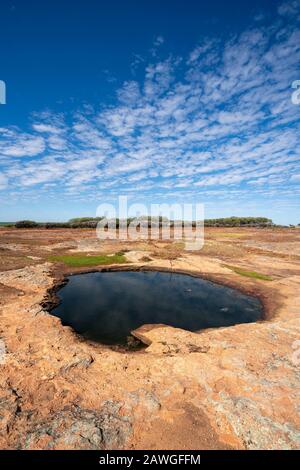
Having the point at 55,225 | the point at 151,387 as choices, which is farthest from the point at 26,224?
the point at 151,387

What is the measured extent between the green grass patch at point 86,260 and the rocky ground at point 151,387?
35.7 feet

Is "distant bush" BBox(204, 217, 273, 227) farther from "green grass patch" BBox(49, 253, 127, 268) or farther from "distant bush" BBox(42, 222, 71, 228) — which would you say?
"green grass patch" BBox(49, 253, 127, 268)

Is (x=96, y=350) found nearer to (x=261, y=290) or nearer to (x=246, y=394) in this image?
(x=246, y=394)

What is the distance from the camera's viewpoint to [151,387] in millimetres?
6695

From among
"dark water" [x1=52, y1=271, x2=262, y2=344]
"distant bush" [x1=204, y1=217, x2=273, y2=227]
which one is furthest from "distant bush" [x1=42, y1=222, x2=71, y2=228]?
"dark water" [x1=52, y1=271, x2=262, y2=344]

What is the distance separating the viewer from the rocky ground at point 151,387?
17.1ft

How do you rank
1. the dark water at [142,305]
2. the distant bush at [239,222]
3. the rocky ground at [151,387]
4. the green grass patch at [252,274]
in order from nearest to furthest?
1. the rocky ground at [151,387]
2. the dark water at [142,305]
3. the green grass patch at [252,274]
4. the distant bush at [239,222]

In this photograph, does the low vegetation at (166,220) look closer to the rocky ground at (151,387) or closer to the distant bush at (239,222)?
the distant bush at (239,222)

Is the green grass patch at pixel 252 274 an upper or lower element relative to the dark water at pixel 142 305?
upper

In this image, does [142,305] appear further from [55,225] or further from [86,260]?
[55,225]

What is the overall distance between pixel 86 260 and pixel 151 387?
18.6 m

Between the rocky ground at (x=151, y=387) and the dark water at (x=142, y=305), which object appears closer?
the rocky ground at (x=151, y=387)

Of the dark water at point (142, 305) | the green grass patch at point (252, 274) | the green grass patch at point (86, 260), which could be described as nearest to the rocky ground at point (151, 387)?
the dark water at point (142, 305)

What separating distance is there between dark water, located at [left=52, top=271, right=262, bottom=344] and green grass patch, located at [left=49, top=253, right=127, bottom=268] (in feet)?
10.2
